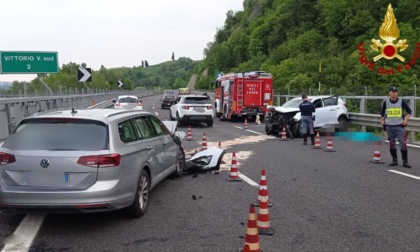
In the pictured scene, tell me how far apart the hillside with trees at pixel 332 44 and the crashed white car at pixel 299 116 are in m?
6.52

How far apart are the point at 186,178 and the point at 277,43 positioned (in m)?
73.2

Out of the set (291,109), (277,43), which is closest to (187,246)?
(291,109)

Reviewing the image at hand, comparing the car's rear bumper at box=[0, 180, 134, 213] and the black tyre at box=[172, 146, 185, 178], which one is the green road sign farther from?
the car's rear bumper at box=[0, 180, 134, 213]

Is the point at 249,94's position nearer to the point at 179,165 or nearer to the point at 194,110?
the point at 194,110

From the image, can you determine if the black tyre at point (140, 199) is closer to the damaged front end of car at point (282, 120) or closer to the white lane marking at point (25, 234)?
the white lane marking at point (25, 234)

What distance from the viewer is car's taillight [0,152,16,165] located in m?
5.24

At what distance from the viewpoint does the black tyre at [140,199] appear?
5.80m

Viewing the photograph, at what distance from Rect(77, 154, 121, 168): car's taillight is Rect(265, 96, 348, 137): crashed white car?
11.9 metres

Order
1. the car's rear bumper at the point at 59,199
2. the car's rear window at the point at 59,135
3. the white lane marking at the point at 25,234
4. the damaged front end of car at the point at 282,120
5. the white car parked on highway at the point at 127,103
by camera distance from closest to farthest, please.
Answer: the white lane marking at the point at 25,234 → the car's rear bumper at the point at 59,199 → the car's rear window at the point at 59,135 → the damaged front end of car at the point at 282,120 → the white car parked on highway at the point at 127,103

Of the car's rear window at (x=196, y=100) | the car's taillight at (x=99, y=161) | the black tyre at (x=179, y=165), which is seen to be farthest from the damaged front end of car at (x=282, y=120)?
the car's taillight at (x=99, y=161)

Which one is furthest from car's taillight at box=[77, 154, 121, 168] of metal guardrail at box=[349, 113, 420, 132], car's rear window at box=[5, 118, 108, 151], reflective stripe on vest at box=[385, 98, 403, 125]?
metal guardrail at box=[349, 113, 420, 132]

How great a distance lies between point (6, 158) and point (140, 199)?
5.81ft

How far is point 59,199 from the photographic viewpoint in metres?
5.05

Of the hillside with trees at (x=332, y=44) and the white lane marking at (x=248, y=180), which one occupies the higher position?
the hillside with trees at (x=332, y=44)
